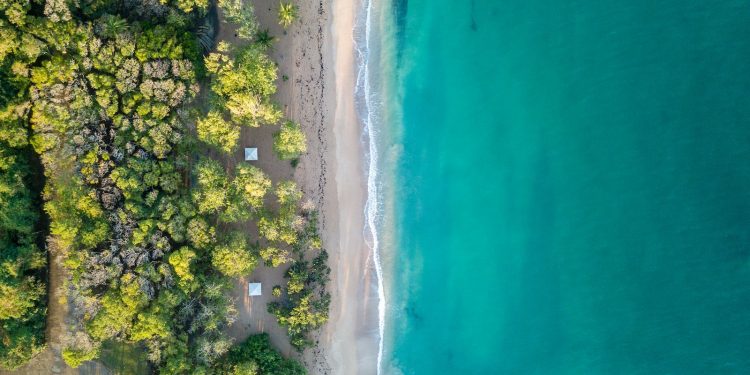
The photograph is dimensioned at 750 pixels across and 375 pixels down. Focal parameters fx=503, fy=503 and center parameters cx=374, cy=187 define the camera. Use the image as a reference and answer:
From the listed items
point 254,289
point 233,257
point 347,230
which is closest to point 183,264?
point 233,257

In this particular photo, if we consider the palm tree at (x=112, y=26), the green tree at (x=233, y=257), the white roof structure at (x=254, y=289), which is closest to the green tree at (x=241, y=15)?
the palm tree at (x=112, y=26)

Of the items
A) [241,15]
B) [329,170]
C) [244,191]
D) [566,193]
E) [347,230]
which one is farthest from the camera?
[566,193]

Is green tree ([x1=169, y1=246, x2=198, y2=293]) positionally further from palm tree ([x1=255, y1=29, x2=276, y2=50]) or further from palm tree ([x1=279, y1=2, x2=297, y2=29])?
palm tree ([x1=279, y1=2, x2=297, y2=29])

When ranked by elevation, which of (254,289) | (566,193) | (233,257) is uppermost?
(566,193)

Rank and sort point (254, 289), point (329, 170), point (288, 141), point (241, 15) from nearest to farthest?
1. point (241, 15)
2. point (288, 141)
3. point (254, 289)
4. point (329, 170)

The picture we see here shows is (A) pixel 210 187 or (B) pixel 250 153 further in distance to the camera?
(B) pixel 250 153

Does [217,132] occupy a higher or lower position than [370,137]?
lower

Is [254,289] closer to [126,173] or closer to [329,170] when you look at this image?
[329,170]
